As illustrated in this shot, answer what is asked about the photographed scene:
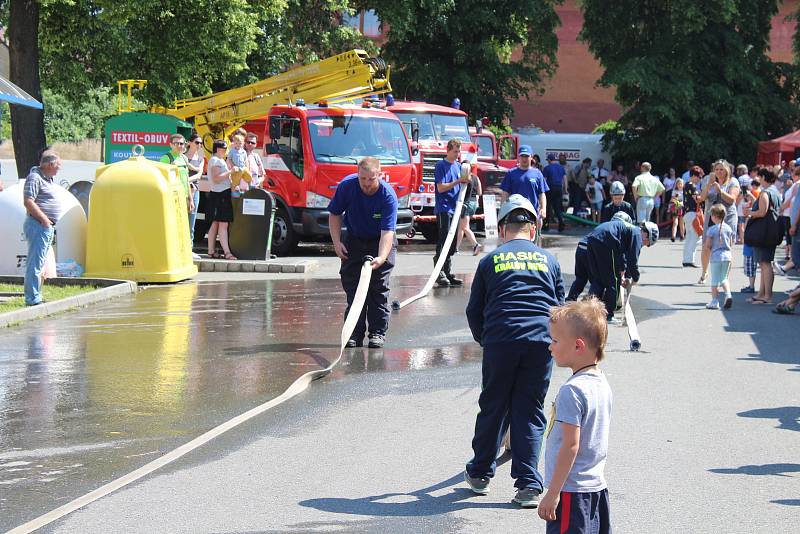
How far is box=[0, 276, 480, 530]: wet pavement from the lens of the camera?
661 cm

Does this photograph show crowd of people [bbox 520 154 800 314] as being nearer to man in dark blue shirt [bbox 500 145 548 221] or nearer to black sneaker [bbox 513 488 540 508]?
man in dark blue shirt [bbox 500 145 548 221]

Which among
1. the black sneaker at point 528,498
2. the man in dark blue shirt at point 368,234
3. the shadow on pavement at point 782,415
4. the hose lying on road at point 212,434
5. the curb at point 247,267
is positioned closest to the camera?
the hose lying on road at point 212,434

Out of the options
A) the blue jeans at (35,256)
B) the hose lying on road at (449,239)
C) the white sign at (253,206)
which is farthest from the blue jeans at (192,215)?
the blue jeans at (35,256)

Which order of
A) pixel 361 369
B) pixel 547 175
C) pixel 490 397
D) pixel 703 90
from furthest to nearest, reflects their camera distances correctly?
pixel 703 90, pixel 547 175, pixel 361 369, pixel 490 397

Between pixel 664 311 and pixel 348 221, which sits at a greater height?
pixel 348 221

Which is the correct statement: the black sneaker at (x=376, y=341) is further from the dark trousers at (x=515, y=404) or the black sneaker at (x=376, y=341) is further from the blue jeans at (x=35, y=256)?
the dark trousers at (x=515, y=404)

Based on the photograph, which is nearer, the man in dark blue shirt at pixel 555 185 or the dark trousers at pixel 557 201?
the man in dark blue shirt at pixel 555 185

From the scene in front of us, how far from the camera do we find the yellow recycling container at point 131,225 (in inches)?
591

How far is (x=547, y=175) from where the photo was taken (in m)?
29.8

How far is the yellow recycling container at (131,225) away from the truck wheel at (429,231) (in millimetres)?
9786

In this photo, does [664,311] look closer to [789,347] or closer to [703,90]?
[789,347]

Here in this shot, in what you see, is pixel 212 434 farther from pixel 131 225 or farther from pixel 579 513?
pixel 131 225

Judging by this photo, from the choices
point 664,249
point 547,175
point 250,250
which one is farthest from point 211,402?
point 547,175

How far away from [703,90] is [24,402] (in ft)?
98.0
